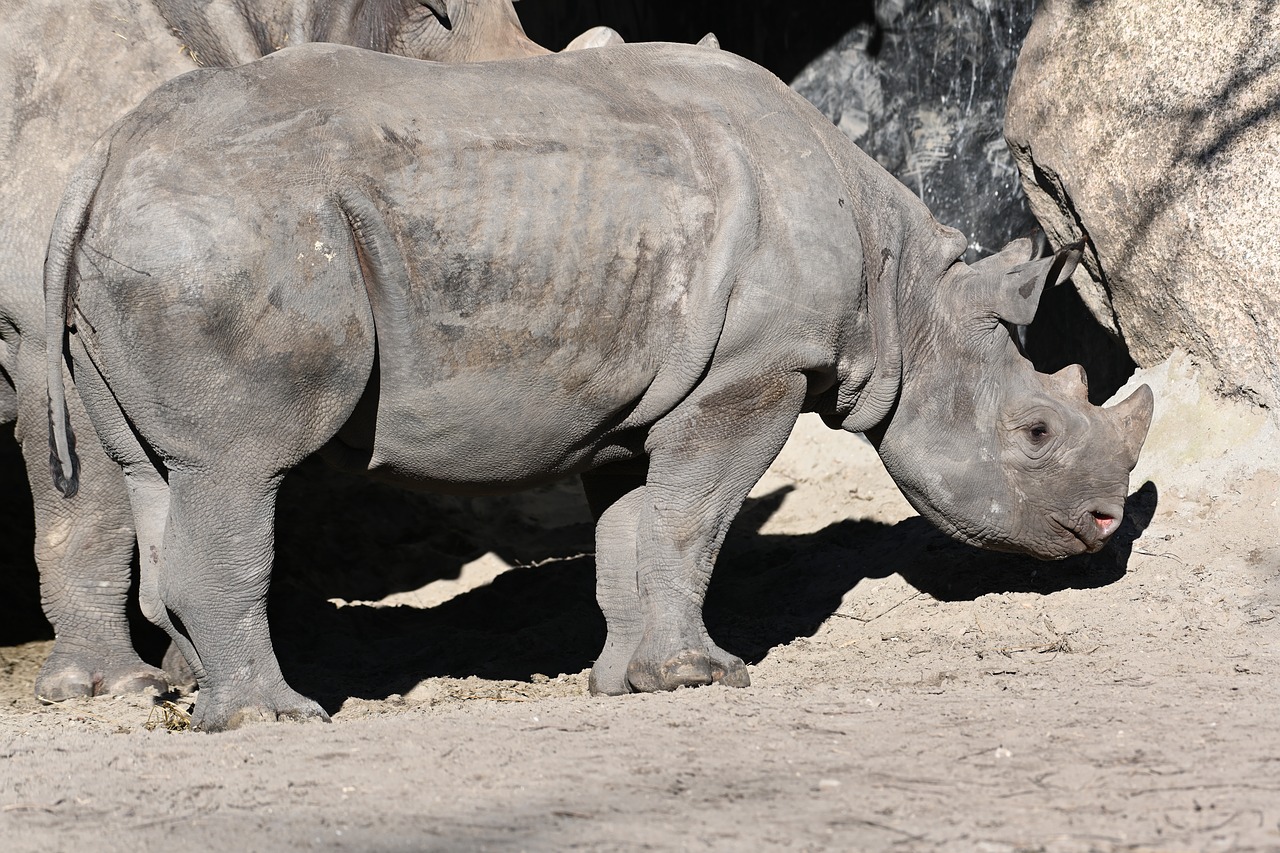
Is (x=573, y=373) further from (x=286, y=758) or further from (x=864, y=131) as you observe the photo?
(x=864, y=131)

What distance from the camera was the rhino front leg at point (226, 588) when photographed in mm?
4934

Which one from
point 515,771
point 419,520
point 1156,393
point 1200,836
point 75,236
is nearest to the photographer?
point 1200,836

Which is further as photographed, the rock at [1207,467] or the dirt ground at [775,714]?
the rock at [1207,467]

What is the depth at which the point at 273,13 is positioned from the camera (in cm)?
632

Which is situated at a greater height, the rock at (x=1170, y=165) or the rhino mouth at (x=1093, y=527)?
the rock at (x=1170, y=165)

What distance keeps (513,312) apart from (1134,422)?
2.65 m

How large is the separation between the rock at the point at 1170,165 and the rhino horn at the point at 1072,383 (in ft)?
2.42

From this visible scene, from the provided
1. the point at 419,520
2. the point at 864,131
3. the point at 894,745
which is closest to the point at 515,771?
the point at 894,745

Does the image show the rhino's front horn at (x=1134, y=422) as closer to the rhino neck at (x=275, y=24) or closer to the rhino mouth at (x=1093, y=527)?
the rhino mouth at (x=1093, y=527)

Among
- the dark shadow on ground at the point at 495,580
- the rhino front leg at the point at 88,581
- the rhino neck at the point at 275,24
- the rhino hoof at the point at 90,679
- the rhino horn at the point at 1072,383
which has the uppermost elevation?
the rhino neck at the point at 275,24

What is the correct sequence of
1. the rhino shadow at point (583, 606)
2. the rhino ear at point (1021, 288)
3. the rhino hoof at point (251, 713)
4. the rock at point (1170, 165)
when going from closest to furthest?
the rhino hoof at point (251, 713) → the rhino ear at point (1021, 288) → the rock at point (1170, 165) → the rhino shadow at point (583, 606)

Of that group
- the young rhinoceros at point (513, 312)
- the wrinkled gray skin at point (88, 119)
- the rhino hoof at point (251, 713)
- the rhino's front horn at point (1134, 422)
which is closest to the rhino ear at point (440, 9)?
the wrinkled gray skin at point (88, 119)

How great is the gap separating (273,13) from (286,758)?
3300 millimetres

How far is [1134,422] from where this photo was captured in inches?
245
